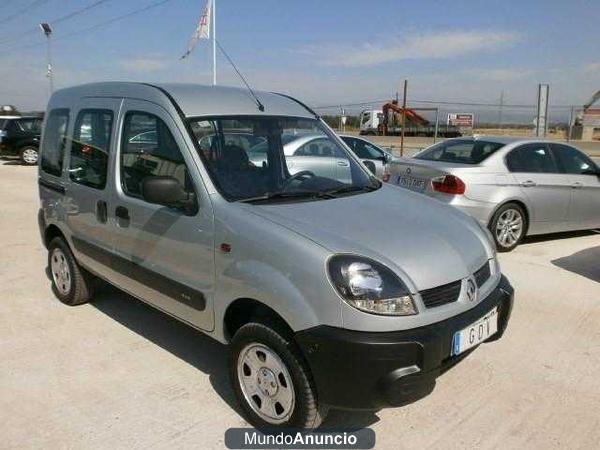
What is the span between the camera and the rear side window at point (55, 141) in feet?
14.9

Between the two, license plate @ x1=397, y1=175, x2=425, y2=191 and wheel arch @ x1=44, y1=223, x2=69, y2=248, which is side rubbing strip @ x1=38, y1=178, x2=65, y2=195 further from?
license plate @ x1=397, y1=175, x2=425, y2=191

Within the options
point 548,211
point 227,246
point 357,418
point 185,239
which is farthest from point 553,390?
point 548,211

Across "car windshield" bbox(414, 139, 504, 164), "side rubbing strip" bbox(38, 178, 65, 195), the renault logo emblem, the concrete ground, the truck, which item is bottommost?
the concrete ground

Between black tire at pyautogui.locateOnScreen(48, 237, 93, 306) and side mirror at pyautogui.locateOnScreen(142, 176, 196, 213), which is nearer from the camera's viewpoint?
side mirror at pyautogui.locateOnScreen(142, 176, 196, 213)

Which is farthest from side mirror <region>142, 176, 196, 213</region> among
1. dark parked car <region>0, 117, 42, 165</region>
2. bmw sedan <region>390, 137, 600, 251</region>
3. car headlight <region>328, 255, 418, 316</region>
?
dark parked car <region>0, 117, 42, 165</region>

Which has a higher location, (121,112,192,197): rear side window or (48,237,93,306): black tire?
(121,112,192,197): rear side window

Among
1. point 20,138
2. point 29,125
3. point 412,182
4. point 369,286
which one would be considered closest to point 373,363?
point 369,286

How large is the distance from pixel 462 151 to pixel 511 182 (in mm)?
761

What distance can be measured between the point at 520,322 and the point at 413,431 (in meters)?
1.95

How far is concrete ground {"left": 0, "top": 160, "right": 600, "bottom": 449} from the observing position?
2.92 meters

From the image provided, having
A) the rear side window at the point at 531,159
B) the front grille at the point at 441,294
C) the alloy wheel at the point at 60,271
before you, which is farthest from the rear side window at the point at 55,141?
the rear side window at the point at 531,159

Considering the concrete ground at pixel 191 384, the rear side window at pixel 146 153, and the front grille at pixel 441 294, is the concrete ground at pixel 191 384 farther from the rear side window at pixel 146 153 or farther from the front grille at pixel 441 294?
the rear side window at pixel 146 153

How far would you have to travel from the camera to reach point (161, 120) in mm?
3406

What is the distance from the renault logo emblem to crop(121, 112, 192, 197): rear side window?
165 cm
